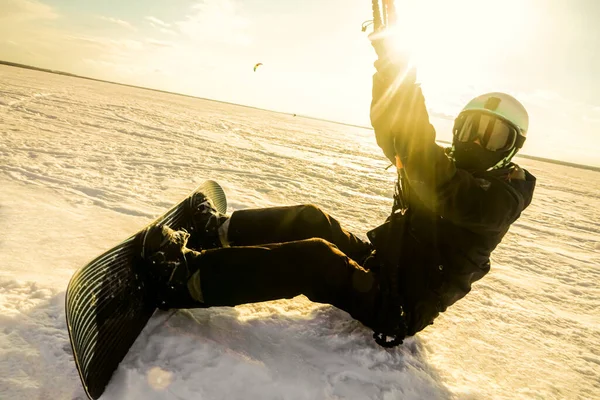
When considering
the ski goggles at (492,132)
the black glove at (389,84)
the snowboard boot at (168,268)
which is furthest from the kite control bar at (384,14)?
the snowboard boot at (168,268)

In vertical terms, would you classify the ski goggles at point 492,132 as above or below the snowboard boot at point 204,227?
above

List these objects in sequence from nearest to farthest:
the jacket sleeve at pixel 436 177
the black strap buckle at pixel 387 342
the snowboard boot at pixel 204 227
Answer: the jacket sleeve at pixel 436 177, the black strap buckle at pixel 387 342, the snowboard boot at pixel 204 227

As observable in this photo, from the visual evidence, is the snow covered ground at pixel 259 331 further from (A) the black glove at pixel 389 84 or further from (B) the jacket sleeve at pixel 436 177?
(A) the black glove at pixel 389 84

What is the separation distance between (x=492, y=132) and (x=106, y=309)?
2.16 m

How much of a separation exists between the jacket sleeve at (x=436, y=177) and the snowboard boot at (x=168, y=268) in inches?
46.5

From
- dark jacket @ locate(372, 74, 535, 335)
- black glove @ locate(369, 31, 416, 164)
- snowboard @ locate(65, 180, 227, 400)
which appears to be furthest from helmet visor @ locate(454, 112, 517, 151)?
snowboard @ locate(65, 180, 227, 400)

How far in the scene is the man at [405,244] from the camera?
1.67 metres

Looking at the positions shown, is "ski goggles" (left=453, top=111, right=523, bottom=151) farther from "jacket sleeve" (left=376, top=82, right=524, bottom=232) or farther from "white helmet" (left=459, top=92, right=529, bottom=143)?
A: "jacket sleeve" (left=376, top=82, right=524, bottom=232)

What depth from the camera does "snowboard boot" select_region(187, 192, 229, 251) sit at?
243cm

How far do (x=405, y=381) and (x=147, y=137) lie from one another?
7661 mm

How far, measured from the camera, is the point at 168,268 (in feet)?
5.73

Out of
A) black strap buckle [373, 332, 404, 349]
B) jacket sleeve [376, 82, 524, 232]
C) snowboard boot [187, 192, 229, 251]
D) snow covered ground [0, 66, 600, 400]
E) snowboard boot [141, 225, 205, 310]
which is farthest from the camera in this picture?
snowboard boot [187, 192, 229, 251]

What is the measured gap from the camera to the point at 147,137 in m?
7.86

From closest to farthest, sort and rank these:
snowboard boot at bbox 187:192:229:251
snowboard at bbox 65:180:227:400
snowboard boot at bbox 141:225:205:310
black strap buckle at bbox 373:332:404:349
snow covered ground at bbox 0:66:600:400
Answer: snowboard at bbox 65:180:227:400 → snow covered ground at bbox 0:66:600:400 → snowboard boot at bbox 141:225:205:310 → black strap buckle at bbox 373:332:404:349 → snowboard boot at bbox 187:192:229:251
